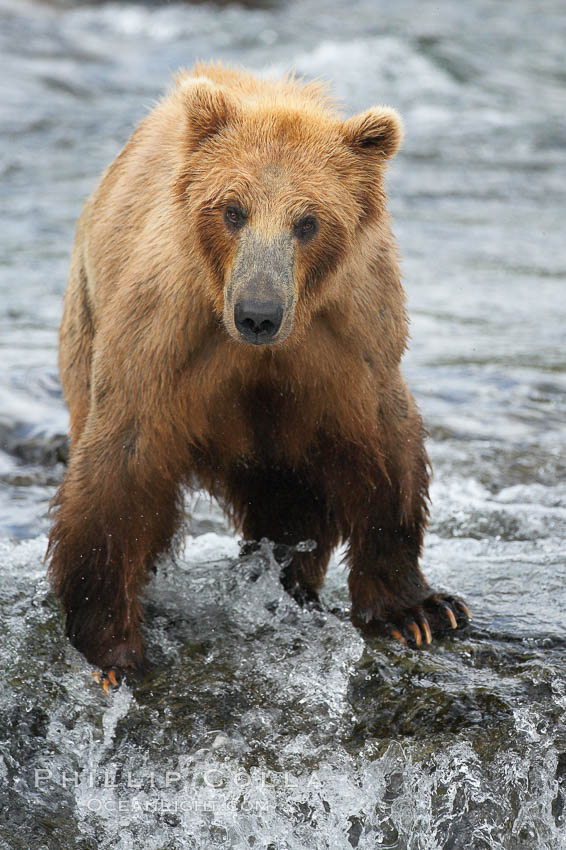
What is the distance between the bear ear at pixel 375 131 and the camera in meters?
3.86

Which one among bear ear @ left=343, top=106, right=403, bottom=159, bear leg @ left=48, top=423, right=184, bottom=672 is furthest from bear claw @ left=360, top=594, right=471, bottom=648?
bear ear @ left=343, top=106, right=403, bottom=159

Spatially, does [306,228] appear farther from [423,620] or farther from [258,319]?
→ [423,620]

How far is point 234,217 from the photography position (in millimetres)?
3637

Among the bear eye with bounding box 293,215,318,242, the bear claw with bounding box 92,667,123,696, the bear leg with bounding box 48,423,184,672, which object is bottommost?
the bear claw with bounding box 92,667,123,696

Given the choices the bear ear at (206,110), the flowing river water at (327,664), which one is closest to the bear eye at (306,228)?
the bear ear at (206,110)

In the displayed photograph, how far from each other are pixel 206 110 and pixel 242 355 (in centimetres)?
79

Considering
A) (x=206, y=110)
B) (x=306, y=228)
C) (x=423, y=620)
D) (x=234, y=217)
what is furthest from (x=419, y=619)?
(x=206, y=110)

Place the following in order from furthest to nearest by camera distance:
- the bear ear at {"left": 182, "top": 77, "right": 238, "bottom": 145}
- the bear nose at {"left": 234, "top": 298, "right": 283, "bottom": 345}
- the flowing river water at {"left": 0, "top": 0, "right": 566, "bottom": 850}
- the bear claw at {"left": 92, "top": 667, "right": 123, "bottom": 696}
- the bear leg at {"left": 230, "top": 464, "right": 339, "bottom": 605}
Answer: the bear leg at {"left": 230, "top": 464, "right": 339, "bottom": 605} → the bear claw at {"left": 92, "top": 667, "right": 123, "bottom": 696} → the flowing river water at {"left": 0, "top": 0, "right": 566, "bottom": 850} → the bear ear at {"left": 182, "top": 77, "right": 238, "bottom": 145} → the bear nose at {"left": 234, "top": 298, "right": 283, "bottom": 345}

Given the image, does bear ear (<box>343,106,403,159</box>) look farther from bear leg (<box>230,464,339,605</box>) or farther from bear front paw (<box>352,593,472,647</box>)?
bear front paw (<box>352,593,472,647</box>)

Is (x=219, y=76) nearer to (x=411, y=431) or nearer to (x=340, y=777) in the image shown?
(x=411, y=431)

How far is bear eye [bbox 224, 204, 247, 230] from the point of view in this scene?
11.9 ft

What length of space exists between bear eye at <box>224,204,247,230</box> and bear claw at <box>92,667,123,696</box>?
1759 mm

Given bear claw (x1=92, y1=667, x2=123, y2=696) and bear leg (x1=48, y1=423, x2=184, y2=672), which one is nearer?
bear leg (x1=48, y1=423, x2=184, y2=672)

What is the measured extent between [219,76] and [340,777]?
257 cm
